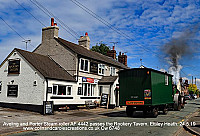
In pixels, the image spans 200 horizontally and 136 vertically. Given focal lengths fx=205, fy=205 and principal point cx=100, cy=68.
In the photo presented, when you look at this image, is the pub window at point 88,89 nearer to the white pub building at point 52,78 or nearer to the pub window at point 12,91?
the white pub building at point 52,78

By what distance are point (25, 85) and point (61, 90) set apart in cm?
Answer: 368

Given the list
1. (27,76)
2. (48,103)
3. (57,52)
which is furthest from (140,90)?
(57,52)

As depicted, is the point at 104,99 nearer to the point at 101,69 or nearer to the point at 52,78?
the point at 101,69

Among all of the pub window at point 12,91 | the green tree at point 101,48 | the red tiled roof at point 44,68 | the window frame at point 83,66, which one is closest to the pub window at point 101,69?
the window frame at point 83,66

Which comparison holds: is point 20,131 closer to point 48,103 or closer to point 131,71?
point 48,103

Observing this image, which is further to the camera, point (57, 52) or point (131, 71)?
point (57, 52)

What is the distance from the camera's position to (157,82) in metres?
17.3

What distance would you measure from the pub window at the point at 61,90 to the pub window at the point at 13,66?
4.30 meters

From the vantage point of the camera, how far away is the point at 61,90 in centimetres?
2188

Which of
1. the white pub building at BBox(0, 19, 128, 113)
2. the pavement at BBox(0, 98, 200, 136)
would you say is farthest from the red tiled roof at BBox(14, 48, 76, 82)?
the pavement at BBox(0, 98, 200, 136)

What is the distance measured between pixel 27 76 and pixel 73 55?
5.97 meters

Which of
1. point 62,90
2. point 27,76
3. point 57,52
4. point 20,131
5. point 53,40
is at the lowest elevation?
point 20,131

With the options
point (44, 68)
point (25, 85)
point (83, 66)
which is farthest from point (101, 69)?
point (25, 85)

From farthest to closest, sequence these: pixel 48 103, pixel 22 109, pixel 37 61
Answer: pixel 37 61
pixel 22 109
pixel 48 103
